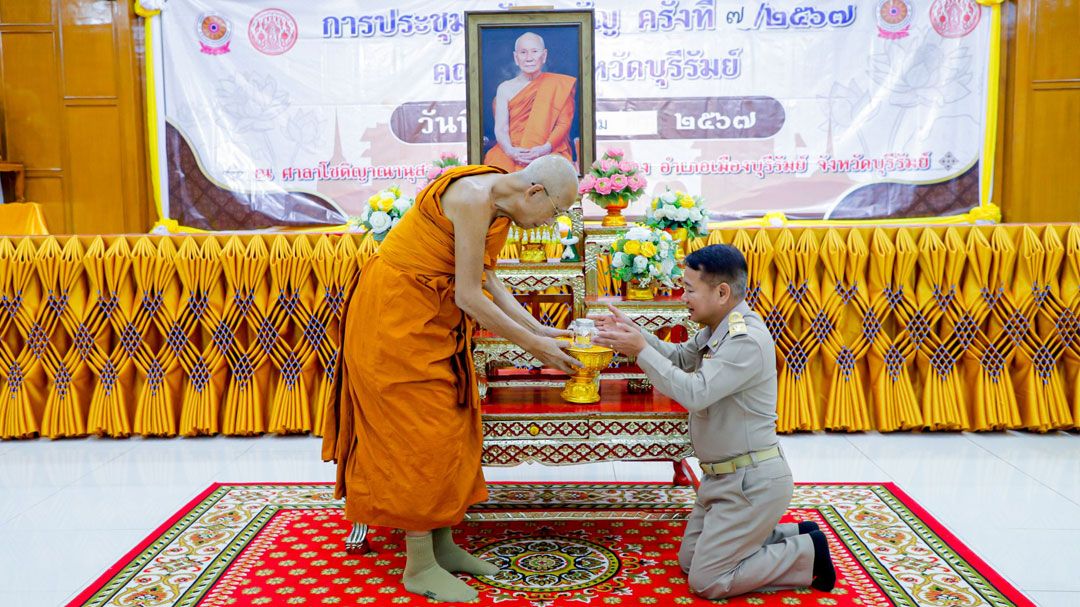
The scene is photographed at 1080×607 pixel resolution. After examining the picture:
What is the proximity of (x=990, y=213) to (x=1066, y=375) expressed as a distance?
10.00ft

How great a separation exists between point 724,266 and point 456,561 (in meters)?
1.26

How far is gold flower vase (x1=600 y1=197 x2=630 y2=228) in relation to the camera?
133 inches

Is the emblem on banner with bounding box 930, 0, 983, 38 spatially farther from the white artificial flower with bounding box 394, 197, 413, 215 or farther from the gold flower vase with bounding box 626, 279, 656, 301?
the white artificial flower with bounding box 394, 197, 413, 215

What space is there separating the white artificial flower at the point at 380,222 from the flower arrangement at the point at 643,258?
0.98m

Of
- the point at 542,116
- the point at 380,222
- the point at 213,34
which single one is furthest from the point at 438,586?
the point at 213,34

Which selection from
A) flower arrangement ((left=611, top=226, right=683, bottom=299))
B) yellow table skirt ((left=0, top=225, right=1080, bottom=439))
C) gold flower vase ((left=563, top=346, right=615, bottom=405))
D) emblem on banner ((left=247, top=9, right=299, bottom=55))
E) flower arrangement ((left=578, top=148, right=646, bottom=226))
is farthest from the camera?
emblem on banner ((left=247, top=9, right=299, bottom=55))

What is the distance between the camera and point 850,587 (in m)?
2.56

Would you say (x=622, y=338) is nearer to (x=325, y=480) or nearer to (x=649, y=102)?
(x=325, y=480)

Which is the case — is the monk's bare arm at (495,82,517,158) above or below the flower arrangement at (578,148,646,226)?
above

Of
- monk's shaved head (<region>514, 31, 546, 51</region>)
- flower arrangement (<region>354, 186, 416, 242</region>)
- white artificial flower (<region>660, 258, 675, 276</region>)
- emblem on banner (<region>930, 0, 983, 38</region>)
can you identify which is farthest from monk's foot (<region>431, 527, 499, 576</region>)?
emblem on banner (<region>930, 0, 983, 38</region>)

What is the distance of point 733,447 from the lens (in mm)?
2561

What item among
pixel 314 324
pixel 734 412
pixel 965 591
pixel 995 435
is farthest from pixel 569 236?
pixel 995 435

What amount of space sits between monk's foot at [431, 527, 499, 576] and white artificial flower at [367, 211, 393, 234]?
1384 mm

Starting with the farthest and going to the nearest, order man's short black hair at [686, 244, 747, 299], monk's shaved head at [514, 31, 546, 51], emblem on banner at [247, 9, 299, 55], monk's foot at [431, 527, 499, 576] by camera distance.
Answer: emblem on banner at [247, 9, 299, 55] < monk's shaved head at [514, 31, 546, 51] < monk's foot at [431, 527, 499, 576] < man's short black hair at [686, 244, 747, 299]
